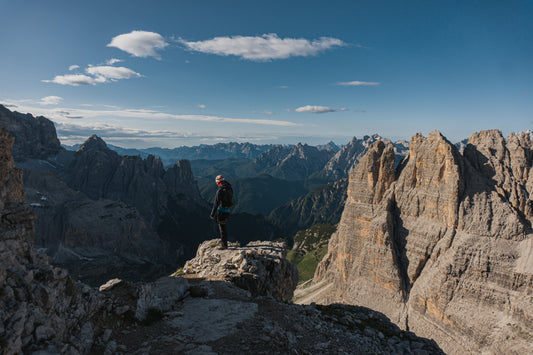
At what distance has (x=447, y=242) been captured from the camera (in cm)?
5122

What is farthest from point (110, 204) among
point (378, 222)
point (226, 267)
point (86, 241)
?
point (226, 267)

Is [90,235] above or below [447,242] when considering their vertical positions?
below

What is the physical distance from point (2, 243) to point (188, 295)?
890 centimetres

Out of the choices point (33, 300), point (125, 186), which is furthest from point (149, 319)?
point (125, 186)

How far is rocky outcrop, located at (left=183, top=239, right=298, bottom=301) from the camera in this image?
19.0 meters

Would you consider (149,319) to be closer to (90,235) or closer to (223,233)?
(223,233)

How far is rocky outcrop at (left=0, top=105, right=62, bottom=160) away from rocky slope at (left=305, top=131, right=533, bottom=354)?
198549 mm

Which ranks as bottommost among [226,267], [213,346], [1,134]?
[226,267]

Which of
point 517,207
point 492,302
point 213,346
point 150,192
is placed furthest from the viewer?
point 150,192

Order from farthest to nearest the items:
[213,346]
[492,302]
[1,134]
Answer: [492,302]
[1,134]
[213,346]

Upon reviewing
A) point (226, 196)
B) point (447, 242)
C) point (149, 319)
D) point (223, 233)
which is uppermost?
point (226, 196)

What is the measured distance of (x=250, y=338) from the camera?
10484mm

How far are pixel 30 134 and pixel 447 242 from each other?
756 ft

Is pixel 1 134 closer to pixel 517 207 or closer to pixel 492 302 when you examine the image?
pixel 492 302
